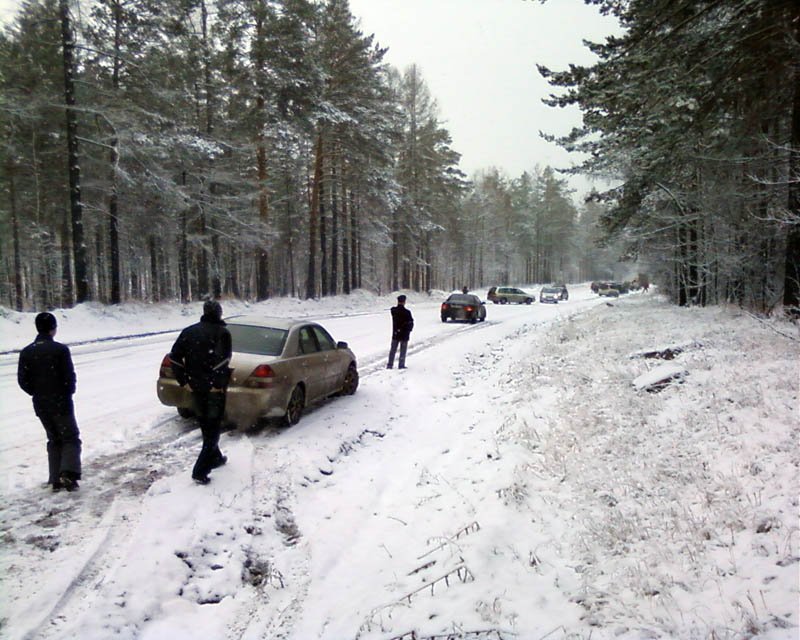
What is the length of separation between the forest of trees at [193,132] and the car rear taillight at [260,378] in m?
15.5

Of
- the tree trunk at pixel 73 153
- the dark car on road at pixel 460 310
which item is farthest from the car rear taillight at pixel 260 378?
the dark car on road at pixel 460 310

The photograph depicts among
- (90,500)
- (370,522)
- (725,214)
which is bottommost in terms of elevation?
(370,522)

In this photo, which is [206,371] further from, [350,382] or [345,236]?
[345,236]

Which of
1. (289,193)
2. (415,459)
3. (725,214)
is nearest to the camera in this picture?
(415,459)

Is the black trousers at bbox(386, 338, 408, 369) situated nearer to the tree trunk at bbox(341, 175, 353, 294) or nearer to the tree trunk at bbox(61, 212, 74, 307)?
the tree trunk at bbox(61, 212, 74, 307)

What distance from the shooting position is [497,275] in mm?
81750

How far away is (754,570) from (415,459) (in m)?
4.08

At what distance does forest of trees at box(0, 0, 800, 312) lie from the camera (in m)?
9.44

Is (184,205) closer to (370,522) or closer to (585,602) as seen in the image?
(370,522)

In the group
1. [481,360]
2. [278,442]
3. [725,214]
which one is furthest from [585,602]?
[725,214]

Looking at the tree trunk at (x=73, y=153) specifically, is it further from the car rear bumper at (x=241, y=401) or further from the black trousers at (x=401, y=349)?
the car rear bumper at (x=241, y=401)

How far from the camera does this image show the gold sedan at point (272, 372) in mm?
6758

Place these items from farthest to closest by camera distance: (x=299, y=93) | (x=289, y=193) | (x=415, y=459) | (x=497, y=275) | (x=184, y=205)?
(x=497, y=275), (x=289, y=193), (x=299, y=93), (x=184, y=205), (x=415, y=459)

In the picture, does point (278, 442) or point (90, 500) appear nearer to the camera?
point (90, 500)
